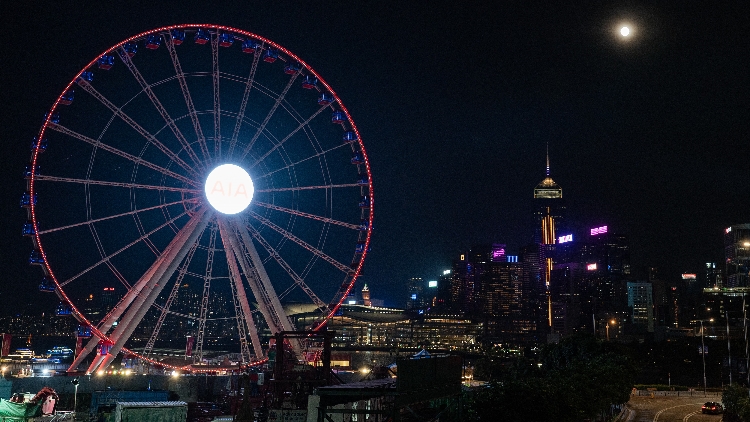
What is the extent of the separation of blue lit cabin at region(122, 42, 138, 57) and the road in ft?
124

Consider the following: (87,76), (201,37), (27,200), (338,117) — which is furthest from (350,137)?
(27,200)

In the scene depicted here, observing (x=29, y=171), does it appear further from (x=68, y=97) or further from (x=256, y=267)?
(x=256, y=267)

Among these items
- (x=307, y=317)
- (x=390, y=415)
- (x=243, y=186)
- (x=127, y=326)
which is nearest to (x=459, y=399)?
(x=390, y=415)

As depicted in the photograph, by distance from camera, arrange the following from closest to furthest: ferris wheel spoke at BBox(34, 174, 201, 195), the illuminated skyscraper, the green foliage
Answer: the green foliage → ferris wheel spoke at BBox(34, 174, 201, 195) → the illuminated skyscraper

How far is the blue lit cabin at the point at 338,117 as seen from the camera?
1950 inches

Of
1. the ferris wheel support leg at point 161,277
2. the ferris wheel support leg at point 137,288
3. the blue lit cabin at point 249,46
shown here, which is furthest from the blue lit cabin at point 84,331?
the blue lit cabin at point 249,46

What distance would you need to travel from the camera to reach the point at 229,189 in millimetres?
45469

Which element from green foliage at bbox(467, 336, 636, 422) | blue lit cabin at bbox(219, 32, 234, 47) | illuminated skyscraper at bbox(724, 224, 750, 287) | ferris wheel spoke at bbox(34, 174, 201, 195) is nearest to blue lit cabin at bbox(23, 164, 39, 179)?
ferris wheel spoke at bbox(34, 174, 201, 195)

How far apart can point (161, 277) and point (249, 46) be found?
52.8 feet

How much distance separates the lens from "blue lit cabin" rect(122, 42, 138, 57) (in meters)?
44.5

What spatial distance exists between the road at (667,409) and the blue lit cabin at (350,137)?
2498 cm

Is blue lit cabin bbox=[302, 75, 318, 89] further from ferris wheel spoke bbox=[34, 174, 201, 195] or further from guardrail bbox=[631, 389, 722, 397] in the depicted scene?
guardrail bbox=[631, 389, 722, 397]

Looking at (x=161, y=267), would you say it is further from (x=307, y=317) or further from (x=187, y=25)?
(x=307, y=317)

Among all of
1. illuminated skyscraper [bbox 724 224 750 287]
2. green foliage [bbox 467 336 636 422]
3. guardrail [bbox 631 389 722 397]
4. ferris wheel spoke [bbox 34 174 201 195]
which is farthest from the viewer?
illuminated skyscraper [bbox 724 224 750 287]
